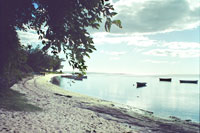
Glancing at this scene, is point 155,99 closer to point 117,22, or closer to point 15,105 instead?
point 15,105

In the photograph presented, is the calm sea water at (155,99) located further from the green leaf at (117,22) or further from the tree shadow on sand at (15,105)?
the tree shadow on sand at (15,105)

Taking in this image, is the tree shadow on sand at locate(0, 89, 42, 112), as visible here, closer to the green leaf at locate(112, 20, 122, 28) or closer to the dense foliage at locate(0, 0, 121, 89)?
the dense foliage at locate(0, 0, 121, 89)

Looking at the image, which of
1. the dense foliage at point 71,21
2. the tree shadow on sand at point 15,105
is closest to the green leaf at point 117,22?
the dense foliage at point 71,21

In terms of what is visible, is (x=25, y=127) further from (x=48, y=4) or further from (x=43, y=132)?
(x=48, y=4)

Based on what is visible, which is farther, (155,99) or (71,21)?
(155,99)

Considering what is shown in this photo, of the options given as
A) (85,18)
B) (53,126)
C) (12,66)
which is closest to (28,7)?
(85,18)

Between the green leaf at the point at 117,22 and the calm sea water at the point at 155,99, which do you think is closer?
the green leaf at the point at 117,22

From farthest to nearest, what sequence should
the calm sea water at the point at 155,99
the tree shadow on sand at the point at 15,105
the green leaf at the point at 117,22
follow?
the calm sea water at the point at 155,99 < the tree shadow on sand at the point at 15,105 < the green leaf at the point at 117,22

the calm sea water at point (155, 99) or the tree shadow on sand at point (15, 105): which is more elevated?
the tree shadow on sand at point (15, 105)

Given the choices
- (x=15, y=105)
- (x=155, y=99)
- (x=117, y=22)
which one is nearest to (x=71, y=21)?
(x=117, y=22)

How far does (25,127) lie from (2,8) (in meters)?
5.93

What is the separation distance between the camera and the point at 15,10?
24.9 ft

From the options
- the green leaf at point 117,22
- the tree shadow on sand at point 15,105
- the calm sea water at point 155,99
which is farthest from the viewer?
the calm sea water at point 155,99

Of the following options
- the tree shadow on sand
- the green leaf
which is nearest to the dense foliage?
the green leaf
